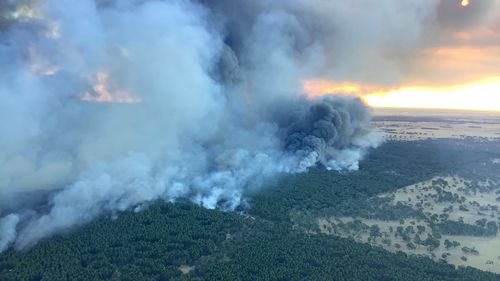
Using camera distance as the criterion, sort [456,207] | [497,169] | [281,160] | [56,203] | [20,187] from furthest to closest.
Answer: [497,169] → [281,160] → [456,207] → [20,187] → [56,203]

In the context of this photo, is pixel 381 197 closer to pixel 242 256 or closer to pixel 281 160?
pixel 281 160

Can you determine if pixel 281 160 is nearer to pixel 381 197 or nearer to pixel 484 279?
pixel 381 197

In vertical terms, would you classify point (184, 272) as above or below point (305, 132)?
below

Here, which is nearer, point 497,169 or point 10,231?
point 10,231

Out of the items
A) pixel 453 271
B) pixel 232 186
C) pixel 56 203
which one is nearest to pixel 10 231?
pixel 56 203

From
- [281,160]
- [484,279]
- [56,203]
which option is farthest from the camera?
[281,160]

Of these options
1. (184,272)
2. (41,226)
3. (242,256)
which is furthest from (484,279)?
(41,226)
